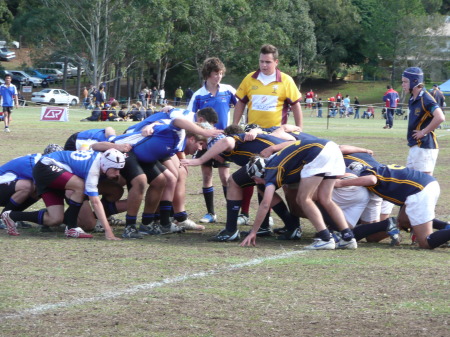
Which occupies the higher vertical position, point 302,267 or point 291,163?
point 291,163

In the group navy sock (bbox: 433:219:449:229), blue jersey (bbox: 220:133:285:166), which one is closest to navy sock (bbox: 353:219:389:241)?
navy sock (bbox: 433:219:449:229)

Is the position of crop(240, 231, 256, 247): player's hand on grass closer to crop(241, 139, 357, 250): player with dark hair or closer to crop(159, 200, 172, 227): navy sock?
crop(241, 139, 357, 250): player with dark hair

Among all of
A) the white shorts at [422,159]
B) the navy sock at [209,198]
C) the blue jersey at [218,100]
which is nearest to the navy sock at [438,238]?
the white shorts at [422,159]

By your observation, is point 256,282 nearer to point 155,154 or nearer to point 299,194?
point 299,194

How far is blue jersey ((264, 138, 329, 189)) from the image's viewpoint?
842cm

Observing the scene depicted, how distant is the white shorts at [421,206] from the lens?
336 inches

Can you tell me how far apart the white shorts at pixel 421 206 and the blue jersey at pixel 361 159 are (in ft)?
2.49

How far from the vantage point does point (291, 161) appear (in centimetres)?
846

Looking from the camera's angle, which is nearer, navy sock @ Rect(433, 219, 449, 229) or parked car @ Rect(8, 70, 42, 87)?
navy sock @ Rect(433, 219, 449, 229)

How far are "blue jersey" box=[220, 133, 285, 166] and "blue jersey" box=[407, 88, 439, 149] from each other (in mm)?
2485

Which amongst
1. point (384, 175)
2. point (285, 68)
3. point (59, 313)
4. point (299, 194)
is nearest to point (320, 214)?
point (299, 194)

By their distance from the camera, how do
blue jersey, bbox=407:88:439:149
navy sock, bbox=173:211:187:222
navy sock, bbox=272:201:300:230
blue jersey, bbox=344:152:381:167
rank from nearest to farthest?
1. blue jersey, bbox=344:152:381:167
2. navy sock, bbox=272:201:300:230
3. navy sock, bbox=173:211:187:222
4. blue jersey, bbox=407:88:439:149

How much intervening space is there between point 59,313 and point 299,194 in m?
3.55

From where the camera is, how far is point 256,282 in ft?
→ 22.4
